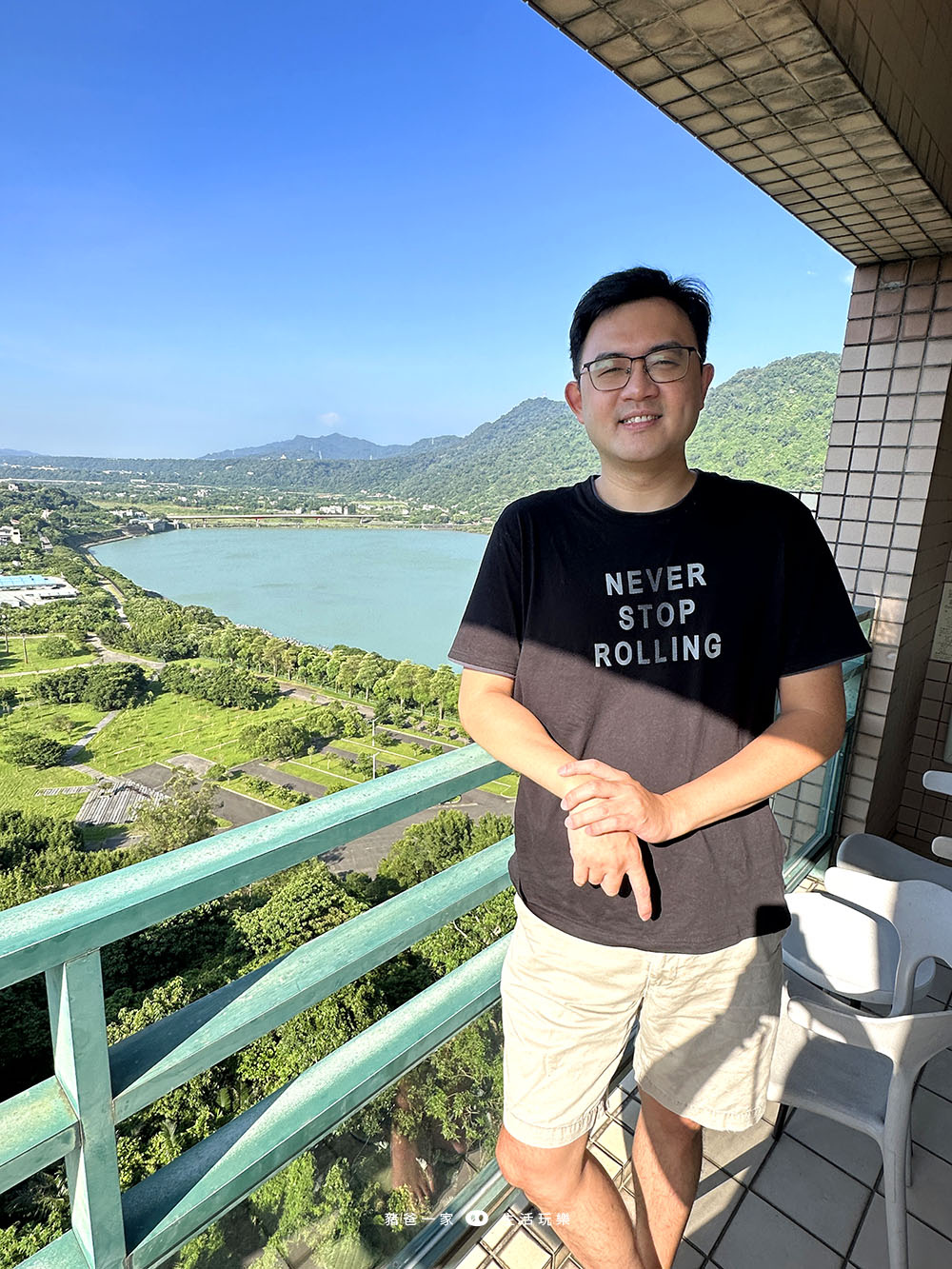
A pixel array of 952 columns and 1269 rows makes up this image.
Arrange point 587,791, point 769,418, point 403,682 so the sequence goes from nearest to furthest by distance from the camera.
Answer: point 587,791
point 769,418
point 403,682

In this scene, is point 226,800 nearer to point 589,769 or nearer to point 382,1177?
point 382,1177

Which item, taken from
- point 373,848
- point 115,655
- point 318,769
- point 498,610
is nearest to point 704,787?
point 498,610

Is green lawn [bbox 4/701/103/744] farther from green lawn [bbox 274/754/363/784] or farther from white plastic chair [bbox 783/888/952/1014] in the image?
white plastic chair [bbox 783/888/952/1014]

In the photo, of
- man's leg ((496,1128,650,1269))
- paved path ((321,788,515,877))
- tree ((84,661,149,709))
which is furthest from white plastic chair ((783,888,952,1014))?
tree ((84,661,149,709))

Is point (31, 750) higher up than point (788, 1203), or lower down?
lower down

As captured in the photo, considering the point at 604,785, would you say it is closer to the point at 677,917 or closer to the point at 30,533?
the point at 677,917

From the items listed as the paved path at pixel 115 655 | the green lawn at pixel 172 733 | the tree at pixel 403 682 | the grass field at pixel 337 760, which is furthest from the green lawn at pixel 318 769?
the paved path at pixel 115 655

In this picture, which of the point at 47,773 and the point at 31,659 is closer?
the point at 47,773

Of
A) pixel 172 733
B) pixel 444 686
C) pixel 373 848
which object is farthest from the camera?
pixel 172 733
